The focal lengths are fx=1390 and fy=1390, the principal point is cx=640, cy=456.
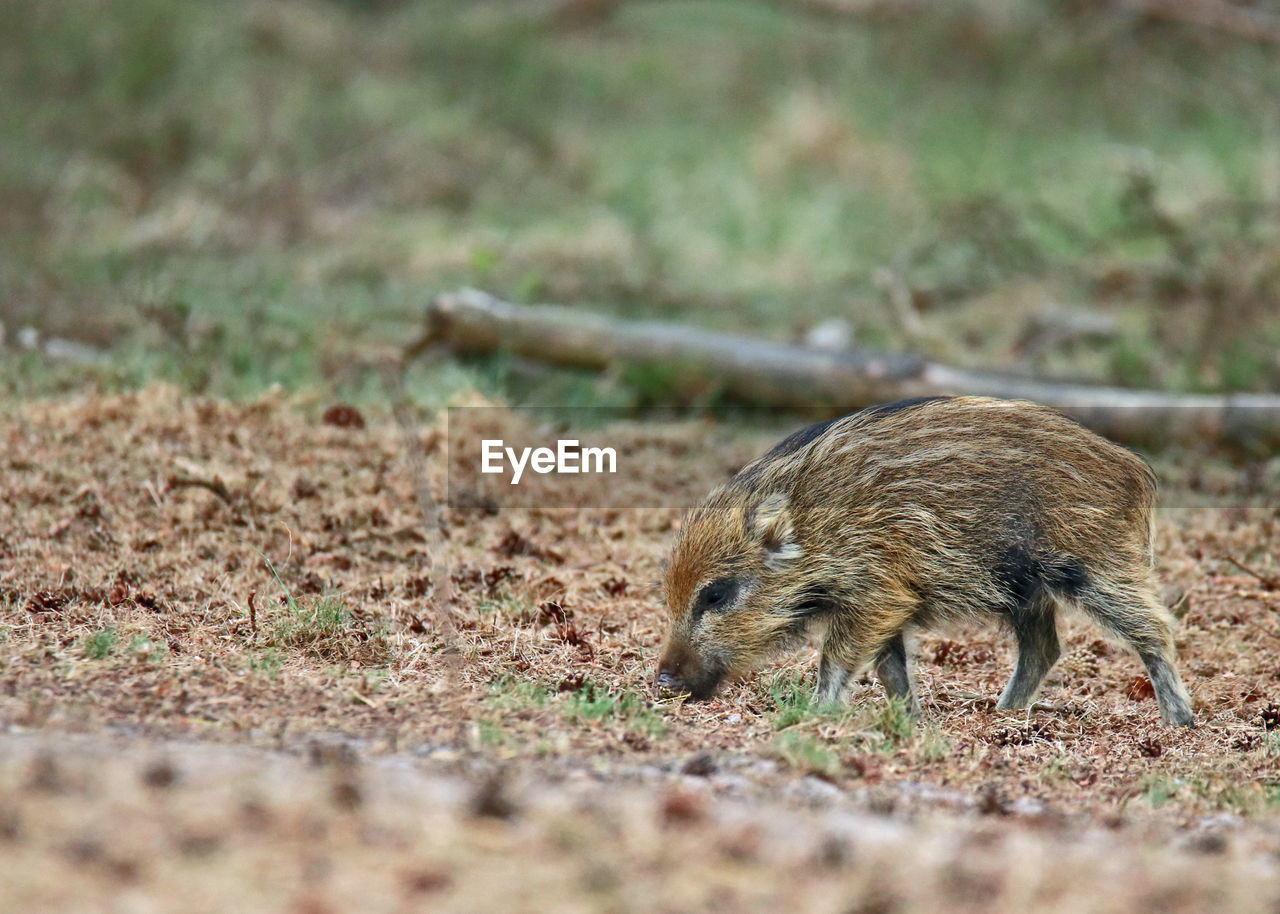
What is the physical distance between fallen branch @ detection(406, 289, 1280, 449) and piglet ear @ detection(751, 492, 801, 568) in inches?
123

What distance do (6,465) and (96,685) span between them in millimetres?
2756

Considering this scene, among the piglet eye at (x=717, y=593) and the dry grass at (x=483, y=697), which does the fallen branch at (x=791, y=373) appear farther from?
the piglet eye at (x=717, y=593)

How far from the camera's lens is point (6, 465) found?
6949 millimetres

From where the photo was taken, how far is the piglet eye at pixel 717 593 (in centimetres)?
530

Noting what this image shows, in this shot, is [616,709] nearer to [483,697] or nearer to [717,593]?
[483,697]

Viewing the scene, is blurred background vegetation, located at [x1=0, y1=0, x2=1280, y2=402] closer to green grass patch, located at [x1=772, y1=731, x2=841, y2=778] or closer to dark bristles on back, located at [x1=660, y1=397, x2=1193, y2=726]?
dark bristles on back, located at [x1=660, y1=397, x2=1193, y2=726]

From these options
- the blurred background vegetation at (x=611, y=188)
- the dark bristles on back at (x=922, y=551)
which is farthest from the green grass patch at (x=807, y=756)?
the blurred background vegetation at (x=611, y=188)

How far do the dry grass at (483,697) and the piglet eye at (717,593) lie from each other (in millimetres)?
392

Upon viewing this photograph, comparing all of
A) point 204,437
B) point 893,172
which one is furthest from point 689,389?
point 893,172

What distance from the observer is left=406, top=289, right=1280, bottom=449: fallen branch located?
8.45 m

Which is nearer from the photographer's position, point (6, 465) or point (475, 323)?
point (6, 465)

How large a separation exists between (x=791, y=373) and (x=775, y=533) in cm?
401

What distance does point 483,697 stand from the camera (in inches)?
191

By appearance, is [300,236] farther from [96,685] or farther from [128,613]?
[96,685]
